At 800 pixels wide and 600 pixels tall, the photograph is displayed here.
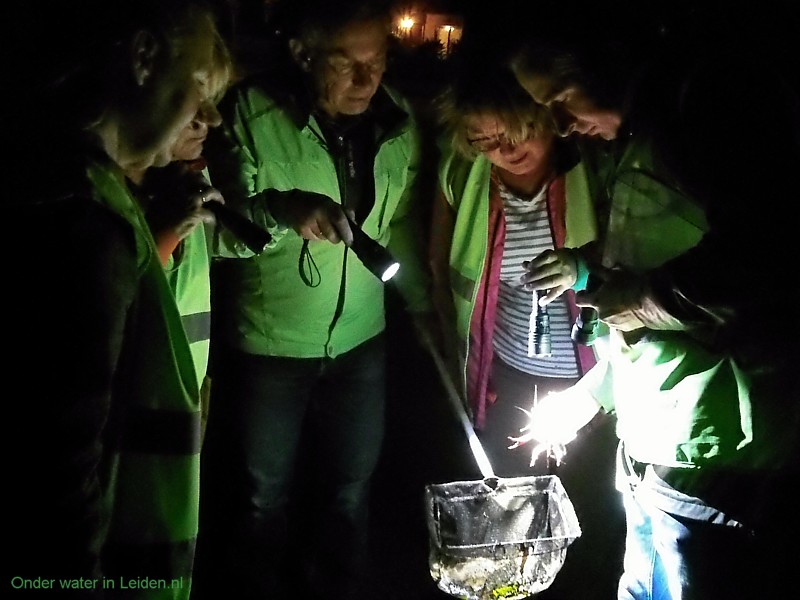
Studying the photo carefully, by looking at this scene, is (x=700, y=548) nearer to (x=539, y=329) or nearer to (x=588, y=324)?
(x=588, y=324)

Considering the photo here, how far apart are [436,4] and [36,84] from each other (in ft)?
17.3

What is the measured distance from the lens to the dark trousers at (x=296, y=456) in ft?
9.46

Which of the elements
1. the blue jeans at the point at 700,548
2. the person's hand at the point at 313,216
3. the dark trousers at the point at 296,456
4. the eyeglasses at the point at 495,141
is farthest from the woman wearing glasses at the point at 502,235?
the blue jeans at the point at 700,548

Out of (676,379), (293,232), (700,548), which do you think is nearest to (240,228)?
(293,232)

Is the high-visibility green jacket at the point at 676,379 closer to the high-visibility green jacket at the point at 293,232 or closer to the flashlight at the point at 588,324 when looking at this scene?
the flashlight at the point at 588,324

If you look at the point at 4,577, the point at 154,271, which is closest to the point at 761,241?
the point at 154,271

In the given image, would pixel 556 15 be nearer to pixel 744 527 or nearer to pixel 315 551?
pixel 744 527

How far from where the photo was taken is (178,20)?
5.22 ft

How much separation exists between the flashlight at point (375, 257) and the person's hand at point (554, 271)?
0.46 meters

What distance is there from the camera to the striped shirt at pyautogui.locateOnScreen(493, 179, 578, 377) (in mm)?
2805

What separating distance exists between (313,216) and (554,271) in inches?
33.3

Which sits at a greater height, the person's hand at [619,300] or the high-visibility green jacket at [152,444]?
the person's hand at [619,300]

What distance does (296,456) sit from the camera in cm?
316

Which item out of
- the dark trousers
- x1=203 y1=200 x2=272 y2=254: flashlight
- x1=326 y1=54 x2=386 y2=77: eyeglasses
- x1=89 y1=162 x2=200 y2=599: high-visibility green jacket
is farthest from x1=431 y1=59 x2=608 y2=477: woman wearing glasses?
x1=89 y1=162 x2=200 y2=599: high-visibility green jacket
